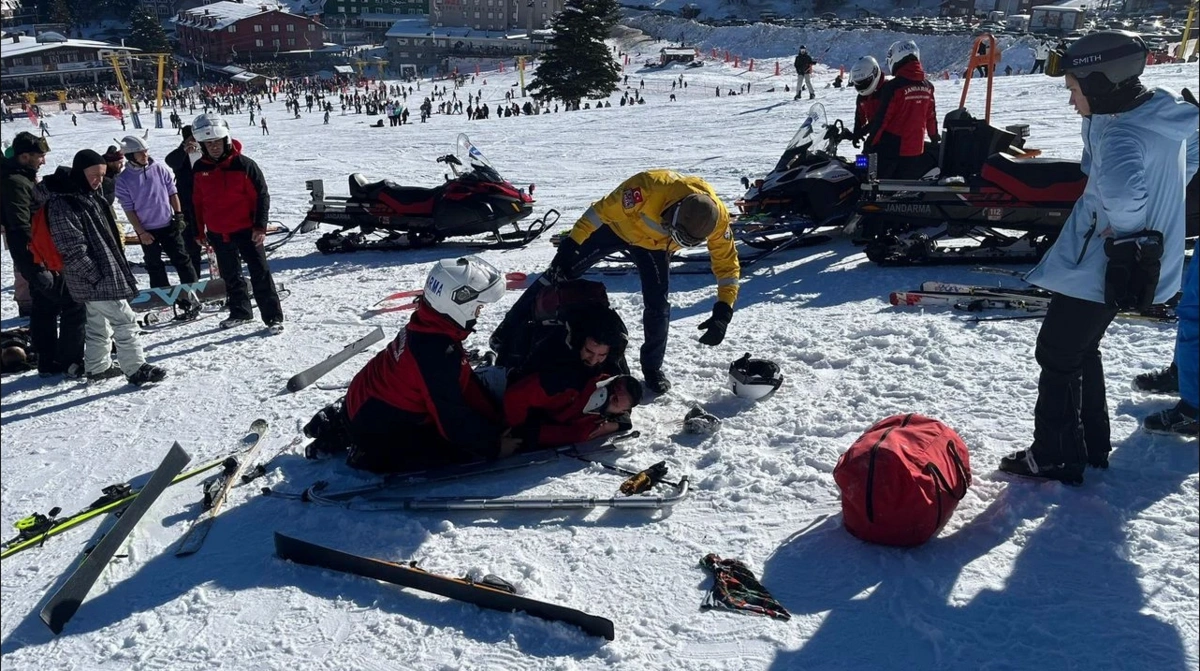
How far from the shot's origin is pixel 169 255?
7.66 meters

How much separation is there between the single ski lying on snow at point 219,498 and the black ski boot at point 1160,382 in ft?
15.5

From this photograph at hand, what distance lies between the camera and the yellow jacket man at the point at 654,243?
4.09m

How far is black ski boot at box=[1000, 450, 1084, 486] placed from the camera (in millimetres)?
3285

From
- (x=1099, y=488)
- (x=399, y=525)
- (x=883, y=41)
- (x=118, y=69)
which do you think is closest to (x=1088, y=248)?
(x=1099, y=488)

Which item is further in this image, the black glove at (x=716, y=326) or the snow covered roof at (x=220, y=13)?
the snow covered roof at (x=220, y=13)

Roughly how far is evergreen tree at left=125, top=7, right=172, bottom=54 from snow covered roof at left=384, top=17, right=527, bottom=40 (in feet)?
76.6

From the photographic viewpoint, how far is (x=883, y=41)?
49688 mm

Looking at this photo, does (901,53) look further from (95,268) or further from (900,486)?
(95,268)

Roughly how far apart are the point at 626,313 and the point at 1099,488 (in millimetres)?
3772

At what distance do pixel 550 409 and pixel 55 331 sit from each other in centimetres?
421

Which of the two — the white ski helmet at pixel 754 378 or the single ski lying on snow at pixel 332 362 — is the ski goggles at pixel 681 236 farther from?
the single ski lying on snow at pixel 332 362

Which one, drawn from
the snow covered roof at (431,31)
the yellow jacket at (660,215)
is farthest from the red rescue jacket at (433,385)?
the snow covered roof at (431,31)

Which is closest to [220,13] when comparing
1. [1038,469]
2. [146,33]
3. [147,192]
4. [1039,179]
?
[146,33]

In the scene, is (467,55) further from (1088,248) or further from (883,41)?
(1088,248)
